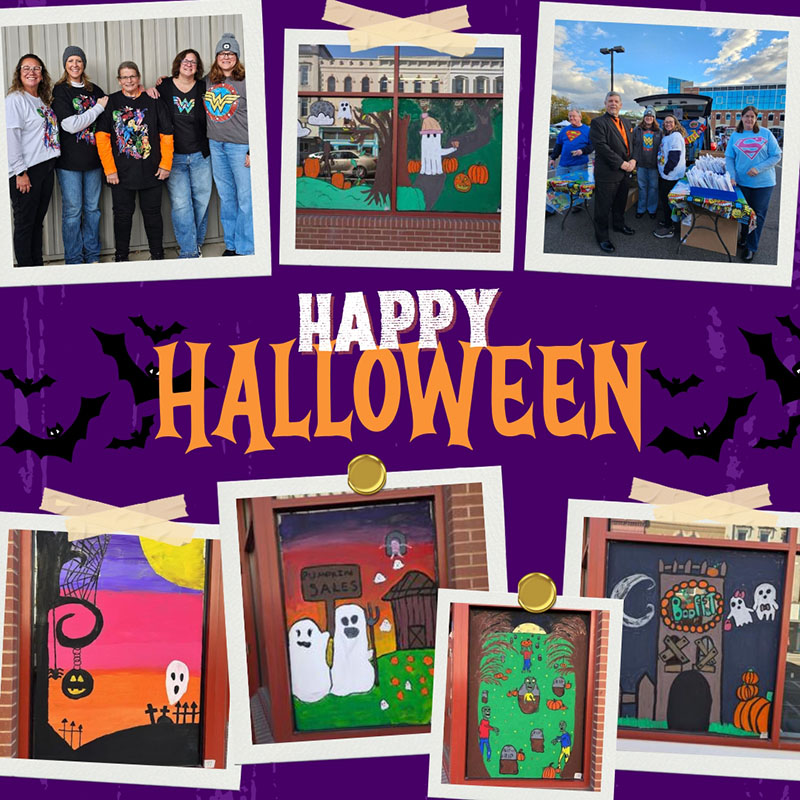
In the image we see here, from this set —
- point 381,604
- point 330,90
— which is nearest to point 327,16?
point 330,90

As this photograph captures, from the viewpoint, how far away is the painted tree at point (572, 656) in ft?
15.8

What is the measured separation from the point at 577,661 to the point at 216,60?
10.6 feet

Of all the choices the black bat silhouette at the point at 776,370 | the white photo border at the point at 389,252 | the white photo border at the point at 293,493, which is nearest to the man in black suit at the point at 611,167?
the white photo border at the point at 389,252

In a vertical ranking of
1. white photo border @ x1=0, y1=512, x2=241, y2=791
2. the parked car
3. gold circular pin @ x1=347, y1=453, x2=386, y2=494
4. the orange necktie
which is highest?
the orange necktie

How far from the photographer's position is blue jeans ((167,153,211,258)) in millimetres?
5582

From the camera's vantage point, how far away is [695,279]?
4715mm

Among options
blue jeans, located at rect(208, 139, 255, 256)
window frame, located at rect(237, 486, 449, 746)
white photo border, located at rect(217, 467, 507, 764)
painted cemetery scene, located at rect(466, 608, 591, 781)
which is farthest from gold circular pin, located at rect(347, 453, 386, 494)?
blue jeans, located at rect(208, 139, 255, 256)

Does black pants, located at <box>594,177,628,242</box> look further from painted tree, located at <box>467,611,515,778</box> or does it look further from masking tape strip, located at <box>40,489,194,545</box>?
masking tape strip, located at <box>40,489,194,545</box>

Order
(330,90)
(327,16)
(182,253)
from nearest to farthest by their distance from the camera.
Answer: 1. (327,16)
2. (330,90)
3. (182,253)

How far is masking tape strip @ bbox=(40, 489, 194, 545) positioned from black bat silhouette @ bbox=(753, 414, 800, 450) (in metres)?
2.55

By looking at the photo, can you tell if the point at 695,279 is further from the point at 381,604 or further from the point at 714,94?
the point at 381,604

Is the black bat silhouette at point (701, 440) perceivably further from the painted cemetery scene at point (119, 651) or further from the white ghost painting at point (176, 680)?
the white ghost painting at point (176, 680)

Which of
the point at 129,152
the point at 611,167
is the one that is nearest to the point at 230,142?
the point at 129,152

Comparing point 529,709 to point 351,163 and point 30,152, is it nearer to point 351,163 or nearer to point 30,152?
point 351,163
